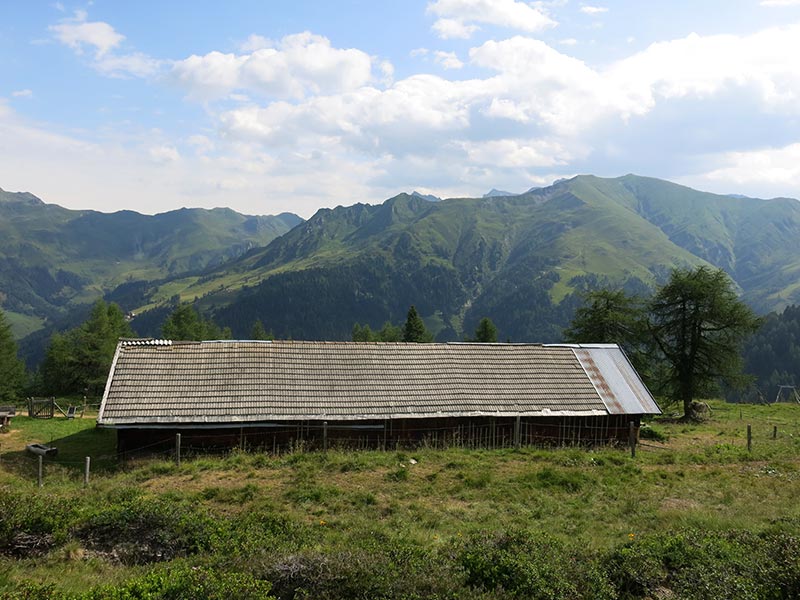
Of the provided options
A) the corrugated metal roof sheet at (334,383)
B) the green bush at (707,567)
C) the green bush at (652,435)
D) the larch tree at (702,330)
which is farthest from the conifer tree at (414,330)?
the green bush at (707,567)

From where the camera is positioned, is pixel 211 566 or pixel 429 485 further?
pixel 429 485

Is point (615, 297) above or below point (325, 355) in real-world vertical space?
above

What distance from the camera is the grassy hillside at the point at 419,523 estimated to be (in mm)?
8469

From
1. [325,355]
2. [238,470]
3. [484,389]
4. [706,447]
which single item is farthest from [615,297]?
[238,470]

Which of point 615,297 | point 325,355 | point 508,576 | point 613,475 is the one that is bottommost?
point 613,475

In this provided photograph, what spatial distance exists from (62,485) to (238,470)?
213 inches

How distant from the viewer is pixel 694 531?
36.5ft

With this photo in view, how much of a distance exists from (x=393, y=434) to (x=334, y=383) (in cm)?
367

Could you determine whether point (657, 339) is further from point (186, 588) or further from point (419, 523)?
point (186, 588)

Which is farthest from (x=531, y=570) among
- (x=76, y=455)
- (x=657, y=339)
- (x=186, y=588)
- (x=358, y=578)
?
(x=657, y=339)

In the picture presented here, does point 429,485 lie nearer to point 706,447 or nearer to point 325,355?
point 325,355

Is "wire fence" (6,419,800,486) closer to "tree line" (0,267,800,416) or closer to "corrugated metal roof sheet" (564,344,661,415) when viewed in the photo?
"corrugated metal roof sheet" (564,344,661,415)

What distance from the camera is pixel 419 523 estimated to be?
13094 millimetres

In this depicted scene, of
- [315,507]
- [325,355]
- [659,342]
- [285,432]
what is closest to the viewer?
[315,507]
